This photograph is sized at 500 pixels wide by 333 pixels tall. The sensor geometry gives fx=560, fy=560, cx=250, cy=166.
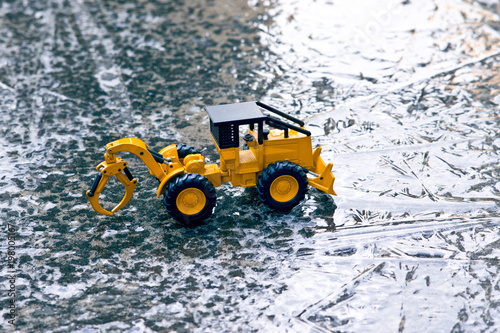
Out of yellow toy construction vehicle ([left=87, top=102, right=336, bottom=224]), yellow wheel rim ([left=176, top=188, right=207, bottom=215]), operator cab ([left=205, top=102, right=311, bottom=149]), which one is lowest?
yellow wheel rim ([left=176, top=188, right=207, bottom=215])

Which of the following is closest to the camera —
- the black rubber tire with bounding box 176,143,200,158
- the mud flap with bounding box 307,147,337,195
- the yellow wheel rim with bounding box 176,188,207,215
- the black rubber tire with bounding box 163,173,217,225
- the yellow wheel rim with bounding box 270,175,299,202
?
the black rubber tire with bounding box 163,173,217,225

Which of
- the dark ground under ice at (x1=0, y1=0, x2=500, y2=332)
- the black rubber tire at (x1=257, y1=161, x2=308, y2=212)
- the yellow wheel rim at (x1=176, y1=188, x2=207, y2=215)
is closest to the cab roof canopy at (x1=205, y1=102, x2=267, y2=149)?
the black rubber tire at (x1=257, y1=161, x2=308, y2=212)

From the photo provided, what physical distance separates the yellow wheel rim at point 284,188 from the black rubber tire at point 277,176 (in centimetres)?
4

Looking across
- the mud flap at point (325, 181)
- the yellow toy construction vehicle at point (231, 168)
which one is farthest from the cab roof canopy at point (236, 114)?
the mud flap at point (325, 181)

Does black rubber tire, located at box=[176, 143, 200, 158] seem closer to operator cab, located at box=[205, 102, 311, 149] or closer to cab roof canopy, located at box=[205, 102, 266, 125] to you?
operator cab, located at box=[205, 102, 311, 149]

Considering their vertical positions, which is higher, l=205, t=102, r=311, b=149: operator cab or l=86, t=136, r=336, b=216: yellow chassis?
l=205, t=102, r=311, b=149: operator cab

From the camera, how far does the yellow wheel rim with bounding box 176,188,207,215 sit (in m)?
6.20

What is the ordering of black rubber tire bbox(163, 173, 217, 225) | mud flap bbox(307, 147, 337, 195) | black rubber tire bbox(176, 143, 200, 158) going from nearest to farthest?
black rubber tire bbox(163, 173, 217, 225)
mud flap bbox(307, 147, 337, 195)
black rubber tire bbox(176, 143, 200, 158)

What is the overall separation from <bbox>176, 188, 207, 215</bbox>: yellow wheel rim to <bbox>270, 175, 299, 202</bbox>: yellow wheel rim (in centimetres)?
82

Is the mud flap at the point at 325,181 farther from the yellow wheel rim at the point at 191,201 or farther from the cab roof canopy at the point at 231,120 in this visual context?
the yellow wheel rim at the point at 191,201

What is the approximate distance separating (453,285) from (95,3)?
32.6ft

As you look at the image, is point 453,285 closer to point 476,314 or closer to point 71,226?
point 476,314

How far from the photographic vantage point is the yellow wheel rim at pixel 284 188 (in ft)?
20.9

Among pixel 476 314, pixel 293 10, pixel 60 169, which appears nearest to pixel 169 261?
pixel 60 169
